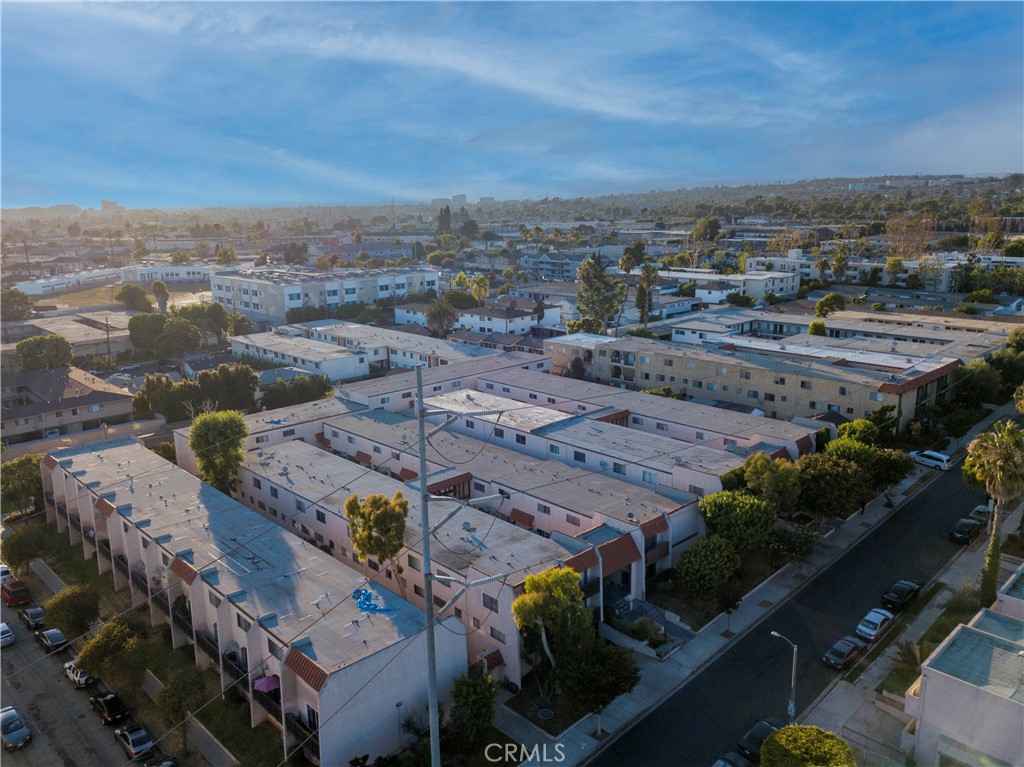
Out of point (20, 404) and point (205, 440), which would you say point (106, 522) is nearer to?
point (205, 440)

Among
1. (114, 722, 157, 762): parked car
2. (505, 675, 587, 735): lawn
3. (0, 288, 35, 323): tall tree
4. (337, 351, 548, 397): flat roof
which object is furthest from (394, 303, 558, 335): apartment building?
(114, 722, 157, 762): parked car

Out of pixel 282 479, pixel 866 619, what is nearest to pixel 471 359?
pixel 282 479

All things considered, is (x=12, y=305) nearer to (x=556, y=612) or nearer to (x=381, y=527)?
(x=381, y=527)

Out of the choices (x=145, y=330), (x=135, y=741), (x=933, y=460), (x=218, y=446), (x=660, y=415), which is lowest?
(x=135, y=741)

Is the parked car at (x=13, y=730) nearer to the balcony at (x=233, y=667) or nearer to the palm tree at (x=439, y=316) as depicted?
the balcony at (x=233, y=667)

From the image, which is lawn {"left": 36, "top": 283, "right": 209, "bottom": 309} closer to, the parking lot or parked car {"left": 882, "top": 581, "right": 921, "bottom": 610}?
the parking lot

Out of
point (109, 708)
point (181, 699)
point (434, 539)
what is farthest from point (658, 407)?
point (109, 708)
